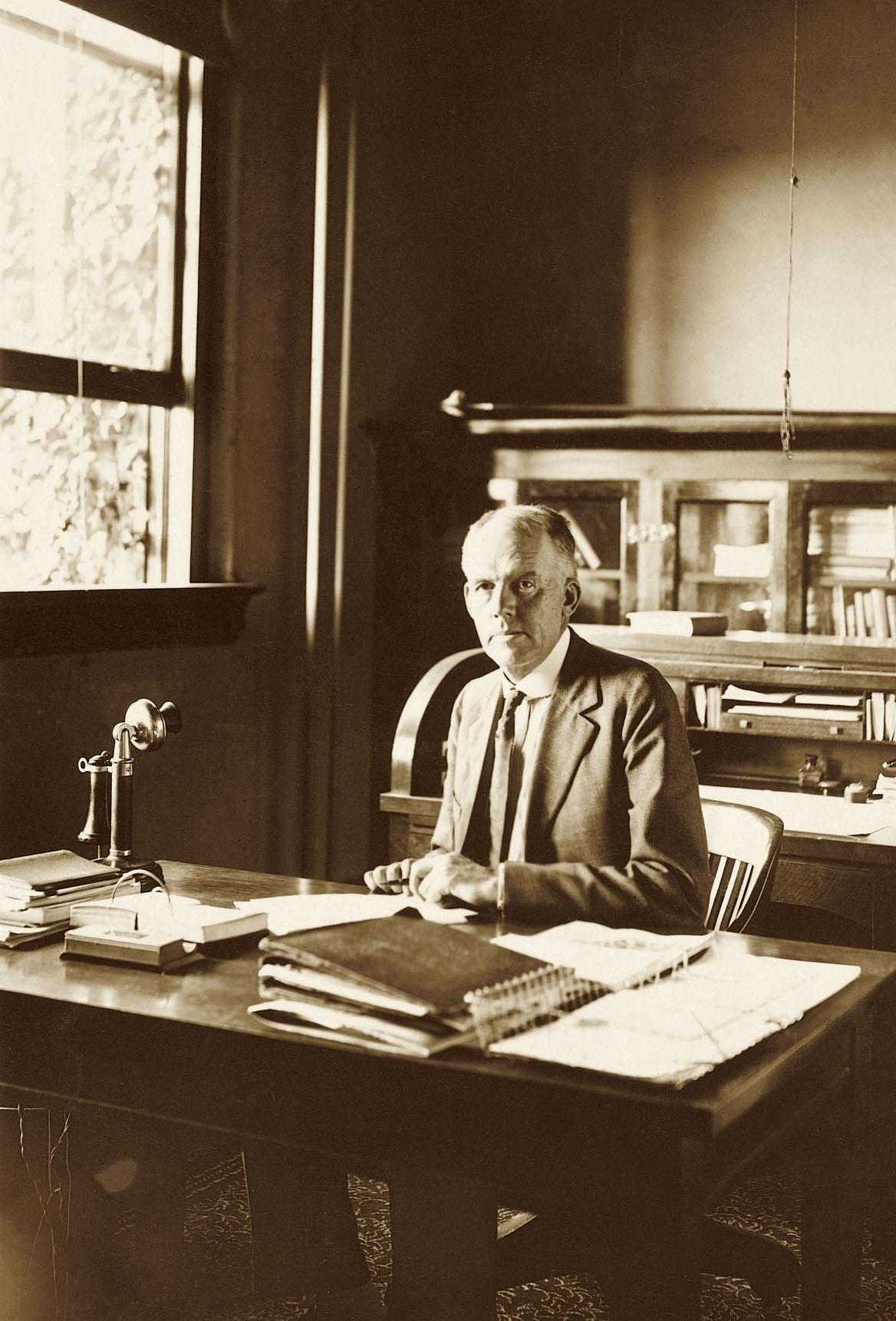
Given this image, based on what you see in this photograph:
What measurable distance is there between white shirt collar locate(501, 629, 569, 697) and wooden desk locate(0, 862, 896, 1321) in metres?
0.58

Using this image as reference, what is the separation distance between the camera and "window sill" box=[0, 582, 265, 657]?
358 cm

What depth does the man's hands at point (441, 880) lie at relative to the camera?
7.38 ft

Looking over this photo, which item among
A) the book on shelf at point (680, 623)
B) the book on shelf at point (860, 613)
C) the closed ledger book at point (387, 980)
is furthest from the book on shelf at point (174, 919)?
the book on shelf at point (860, 613)

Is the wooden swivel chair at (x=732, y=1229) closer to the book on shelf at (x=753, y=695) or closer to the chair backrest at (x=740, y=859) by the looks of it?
the chair backrest at (x=740, y=859)

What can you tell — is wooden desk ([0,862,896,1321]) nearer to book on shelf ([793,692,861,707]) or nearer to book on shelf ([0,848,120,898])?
book on shelf ([0,848,120,898])

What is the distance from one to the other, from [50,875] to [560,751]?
34.0 inches

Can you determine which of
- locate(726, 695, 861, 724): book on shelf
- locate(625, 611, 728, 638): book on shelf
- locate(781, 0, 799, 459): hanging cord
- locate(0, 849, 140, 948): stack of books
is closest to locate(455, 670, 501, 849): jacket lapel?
locate(0, 849, 140, 948): stack of books

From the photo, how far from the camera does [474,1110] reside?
5.21 feet

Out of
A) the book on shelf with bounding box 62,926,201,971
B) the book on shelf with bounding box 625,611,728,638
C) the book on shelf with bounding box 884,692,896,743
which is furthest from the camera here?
the book on shelf with bounding box 625,611,728,638

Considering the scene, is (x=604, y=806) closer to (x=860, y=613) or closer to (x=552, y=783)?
(x=552, y=783)

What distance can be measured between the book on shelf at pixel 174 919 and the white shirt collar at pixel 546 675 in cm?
63

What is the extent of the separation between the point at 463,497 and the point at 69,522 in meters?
1.83

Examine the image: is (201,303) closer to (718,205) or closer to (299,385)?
(299,385)

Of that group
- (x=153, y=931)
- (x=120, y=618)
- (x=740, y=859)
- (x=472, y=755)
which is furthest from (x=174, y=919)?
(x=120, y=618)
